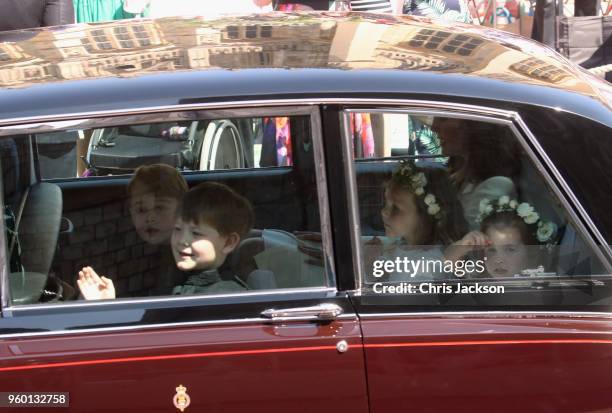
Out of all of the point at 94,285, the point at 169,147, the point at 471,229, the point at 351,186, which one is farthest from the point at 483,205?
the point at 169,147

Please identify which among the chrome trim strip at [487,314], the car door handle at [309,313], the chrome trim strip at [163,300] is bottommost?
the chrome trim strip at [487,314]

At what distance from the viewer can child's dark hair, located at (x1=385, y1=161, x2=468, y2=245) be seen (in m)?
2.38

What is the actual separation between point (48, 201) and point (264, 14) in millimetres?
942

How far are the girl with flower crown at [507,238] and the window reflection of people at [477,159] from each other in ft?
0.09

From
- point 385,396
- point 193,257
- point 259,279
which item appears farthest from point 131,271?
point 385,396

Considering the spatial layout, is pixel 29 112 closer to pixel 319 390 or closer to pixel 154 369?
pixel 154 369

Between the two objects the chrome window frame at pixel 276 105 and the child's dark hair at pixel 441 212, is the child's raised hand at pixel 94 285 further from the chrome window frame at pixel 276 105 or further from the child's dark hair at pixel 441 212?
the child's dark hair at pixel 441 212

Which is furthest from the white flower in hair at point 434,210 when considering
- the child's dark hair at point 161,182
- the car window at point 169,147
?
the child's dark hair at point 161,182

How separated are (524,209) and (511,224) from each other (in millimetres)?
53

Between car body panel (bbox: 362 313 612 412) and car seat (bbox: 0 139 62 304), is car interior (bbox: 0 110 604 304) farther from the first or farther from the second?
car body panel (bbox: 362 313 612 412)

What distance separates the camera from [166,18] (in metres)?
3.13

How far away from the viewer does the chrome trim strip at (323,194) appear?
7.54 feet

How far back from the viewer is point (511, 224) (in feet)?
Result: 7.77

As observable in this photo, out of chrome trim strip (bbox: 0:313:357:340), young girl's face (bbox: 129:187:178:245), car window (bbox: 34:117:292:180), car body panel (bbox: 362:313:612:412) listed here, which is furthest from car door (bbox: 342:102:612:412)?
young girl's face (bbox: 129:187:178:245)
